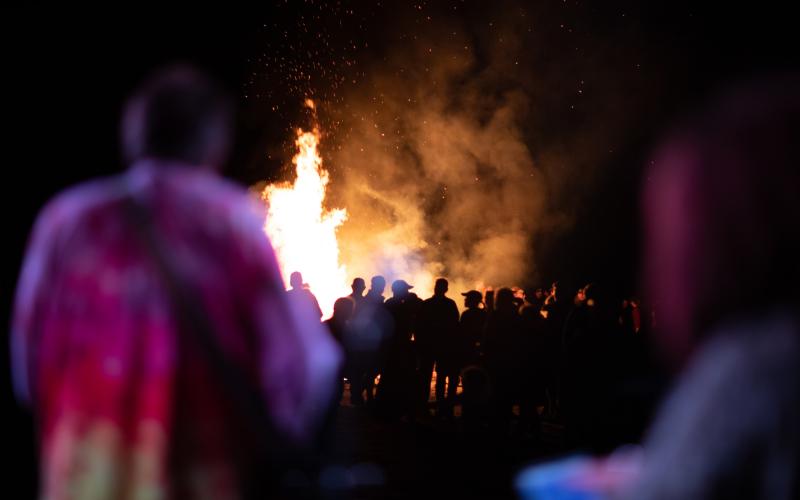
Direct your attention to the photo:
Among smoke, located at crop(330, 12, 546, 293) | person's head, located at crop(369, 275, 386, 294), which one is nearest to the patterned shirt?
person's head, located at crop(369, 275, 386, 294)

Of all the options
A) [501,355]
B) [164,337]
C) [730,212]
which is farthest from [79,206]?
[501,355]

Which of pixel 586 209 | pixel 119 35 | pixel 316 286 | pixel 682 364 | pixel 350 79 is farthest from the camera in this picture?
pixel 586 209

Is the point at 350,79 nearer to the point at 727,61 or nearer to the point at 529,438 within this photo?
the point at 727,61

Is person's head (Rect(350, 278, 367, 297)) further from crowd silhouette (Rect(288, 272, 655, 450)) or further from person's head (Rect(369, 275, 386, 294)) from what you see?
person's head (Rect(369, 275, 386, 294))

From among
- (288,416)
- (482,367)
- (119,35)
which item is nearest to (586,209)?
(482,367)

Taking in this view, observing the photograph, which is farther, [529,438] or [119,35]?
[529,438]

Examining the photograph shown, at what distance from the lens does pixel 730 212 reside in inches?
44.4

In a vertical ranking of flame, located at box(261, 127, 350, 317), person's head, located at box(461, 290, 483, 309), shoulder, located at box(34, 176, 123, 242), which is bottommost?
shoulder, located at box(34, 176, 123, 242)

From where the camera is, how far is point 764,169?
112cm

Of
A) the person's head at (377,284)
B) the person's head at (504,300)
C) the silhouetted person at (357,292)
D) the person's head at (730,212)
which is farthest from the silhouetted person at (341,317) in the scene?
the person's head at (730,212)

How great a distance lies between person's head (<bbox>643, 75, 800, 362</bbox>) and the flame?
24.5 m

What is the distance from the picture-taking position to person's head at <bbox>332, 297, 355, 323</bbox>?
12.3 meters

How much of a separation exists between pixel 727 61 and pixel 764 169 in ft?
94.6

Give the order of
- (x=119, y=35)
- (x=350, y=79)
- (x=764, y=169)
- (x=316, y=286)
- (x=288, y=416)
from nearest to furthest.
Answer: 1. (x=764, y=169)
2. (x=288, y=416)
3. (x=119, y=35)
4. (x=316, y=286)
5. (x=350, y=79)
